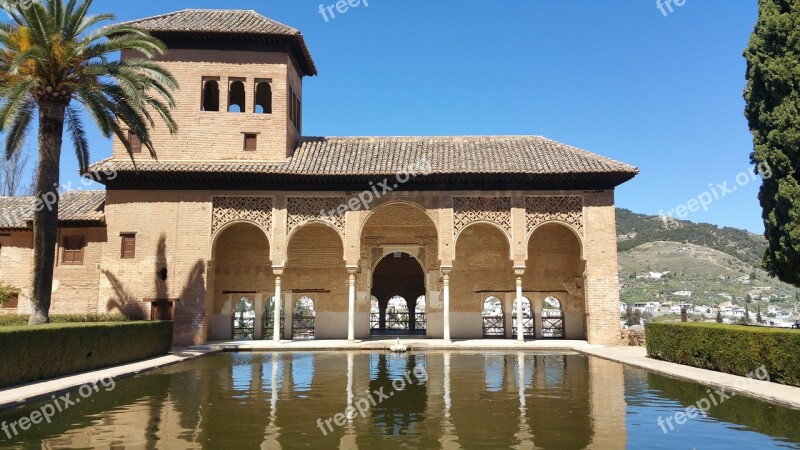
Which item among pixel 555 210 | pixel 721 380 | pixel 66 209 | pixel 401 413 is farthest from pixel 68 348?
pixel 555 210

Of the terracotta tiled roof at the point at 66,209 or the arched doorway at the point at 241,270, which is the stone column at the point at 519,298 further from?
the terracotta tiled roof at the point at 66,209

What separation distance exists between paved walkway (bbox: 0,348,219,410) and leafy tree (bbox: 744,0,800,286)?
15.0 metres

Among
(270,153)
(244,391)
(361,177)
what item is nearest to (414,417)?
(244,391)

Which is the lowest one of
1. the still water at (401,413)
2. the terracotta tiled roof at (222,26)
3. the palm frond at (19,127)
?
the still water at (401,413)

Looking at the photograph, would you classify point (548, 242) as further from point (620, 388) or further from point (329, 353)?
point (620, 388)

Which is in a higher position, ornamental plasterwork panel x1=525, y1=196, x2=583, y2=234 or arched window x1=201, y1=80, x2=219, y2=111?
arched window x1=201, y1=80, x2=219, y2=111

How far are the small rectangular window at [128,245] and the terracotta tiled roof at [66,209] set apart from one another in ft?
3.37

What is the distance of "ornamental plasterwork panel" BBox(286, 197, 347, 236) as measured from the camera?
20688mm

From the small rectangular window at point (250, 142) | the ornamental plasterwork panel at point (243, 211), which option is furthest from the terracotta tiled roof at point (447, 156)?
the ornamental plasterwork panel at point (243, 211)

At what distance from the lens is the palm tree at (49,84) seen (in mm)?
13609

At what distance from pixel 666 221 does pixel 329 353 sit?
99.8 meters

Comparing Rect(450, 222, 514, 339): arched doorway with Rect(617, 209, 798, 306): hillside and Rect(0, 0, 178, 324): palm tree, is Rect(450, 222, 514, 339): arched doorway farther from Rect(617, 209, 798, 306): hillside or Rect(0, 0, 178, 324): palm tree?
Rect(617, 209, 798, 306): hillside

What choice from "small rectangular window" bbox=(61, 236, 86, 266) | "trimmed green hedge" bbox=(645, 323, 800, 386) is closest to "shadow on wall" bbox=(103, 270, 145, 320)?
"small rectangular window" bbox=(61, 236, 86, 266)

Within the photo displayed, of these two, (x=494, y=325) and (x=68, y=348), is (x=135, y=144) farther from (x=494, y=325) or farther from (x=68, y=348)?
(x=494, y=325)
